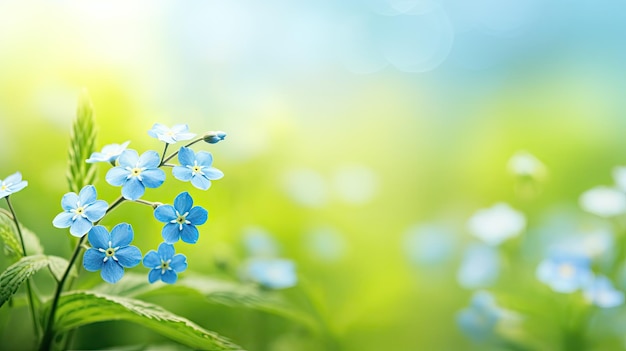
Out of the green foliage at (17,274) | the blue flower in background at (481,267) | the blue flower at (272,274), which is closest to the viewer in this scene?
the green foliage at (17,274)

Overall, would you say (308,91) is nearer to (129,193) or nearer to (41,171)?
(41,171)

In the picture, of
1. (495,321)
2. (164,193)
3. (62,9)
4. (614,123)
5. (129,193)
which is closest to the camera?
(129,193)

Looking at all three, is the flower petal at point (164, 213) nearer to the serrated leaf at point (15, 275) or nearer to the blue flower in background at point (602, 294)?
the serrated leaf at point (15, 275)

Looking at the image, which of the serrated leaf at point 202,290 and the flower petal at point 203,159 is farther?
the serrated leaf at point 202,290

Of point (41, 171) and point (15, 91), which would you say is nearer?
point (41, 171)

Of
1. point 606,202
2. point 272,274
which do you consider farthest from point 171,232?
point 606,202

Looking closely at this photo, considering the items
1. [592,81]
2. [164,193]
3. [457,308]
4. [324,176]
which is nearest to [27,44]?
[164,193]

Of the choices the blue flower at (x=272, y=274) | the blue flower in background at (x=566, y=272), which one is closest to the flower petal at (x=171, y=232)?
the blue flower at (x=272, y=274)

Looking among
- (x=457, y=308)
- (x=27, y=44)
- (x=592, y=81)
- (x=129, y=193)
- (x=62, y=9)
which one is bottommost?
Answer: (x=129, y=193)
